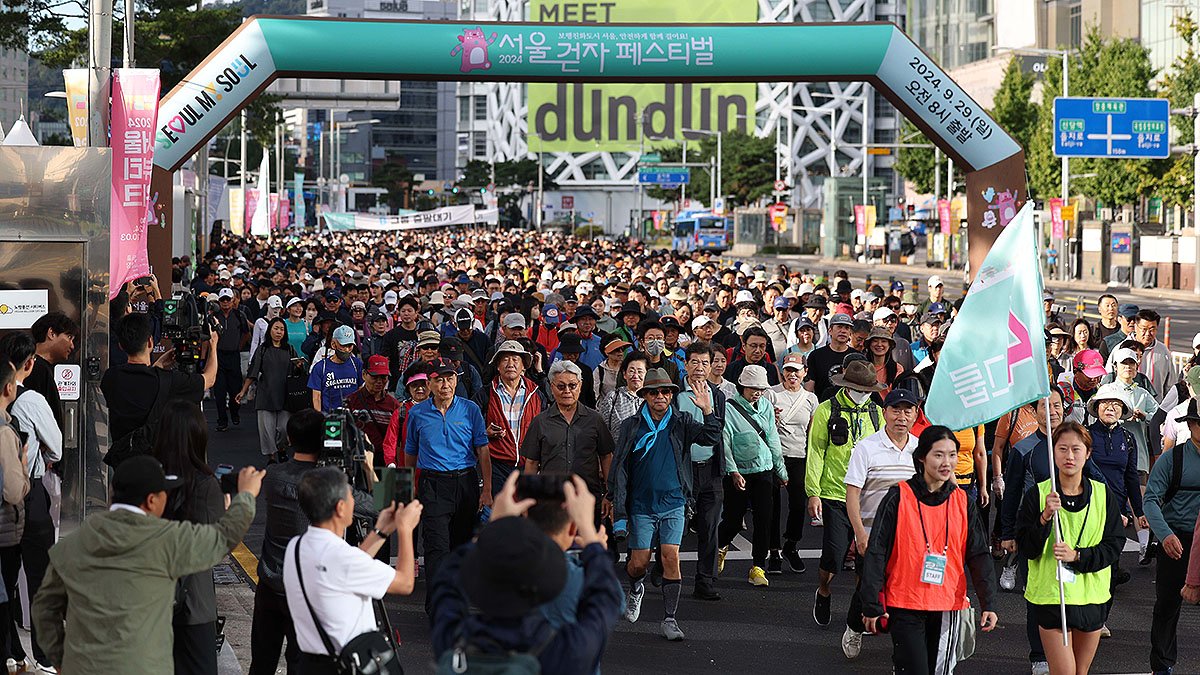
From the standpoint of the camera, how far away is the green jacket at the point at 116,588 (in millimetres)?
5414

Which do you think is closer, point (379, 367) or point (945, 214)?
point (379, 367)

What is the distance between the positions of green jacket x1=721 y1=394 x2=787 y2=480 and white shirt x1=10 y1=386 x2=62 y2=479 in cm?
425

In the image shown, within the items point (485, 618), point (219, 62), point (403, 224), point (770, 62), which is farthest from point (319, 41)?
point (403, 224)

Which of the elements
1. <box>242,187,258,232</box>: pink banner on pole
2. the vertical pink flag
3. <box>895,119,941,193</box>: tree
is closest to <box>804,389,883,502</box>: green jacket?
<box>242,187,258,232</box>: pink banner on pole

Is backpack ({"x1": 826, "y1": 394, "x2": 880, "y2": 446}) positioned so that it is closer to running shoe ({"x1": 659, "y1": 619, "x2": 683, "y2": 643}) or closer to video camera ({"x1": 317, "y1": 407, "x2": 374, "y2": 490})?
running shoe ({"x1": 659, "y1": 619, "x2": 683, "y2": 643})

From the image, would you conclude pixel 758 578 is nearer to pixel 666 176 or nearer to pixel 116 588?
pixel 116 588

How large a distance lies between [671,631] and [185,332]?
10.5 feet

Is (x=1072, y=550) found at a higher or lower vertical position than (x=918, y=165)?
lower

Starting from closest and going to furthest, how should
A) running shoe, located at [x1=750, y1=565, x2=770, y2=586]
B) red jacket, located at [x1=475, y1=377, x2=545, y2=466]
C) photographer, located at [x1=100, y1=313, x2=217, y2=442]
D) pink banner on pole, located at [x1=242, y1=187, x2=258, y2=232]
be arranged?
photographer, located at [x1=100, y1=313, x2=217, y2=442] < red jacket, located at [x1=475, y1=377, x2=545, y2=466] < running shoe, located at [x1=750, y1=565, x2=770, y2=586] < pink banner on pole, located at [x1=242, y1=187, x2=258, y2=232]

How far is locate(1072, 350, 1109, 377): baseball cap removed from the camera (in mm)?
12531

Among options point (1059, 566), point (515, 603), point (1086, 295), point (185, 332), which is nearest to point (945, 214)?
point (1086, 295)

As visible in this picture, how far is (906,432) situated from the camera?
829 centimetres

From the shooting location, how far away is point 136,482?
5438mm

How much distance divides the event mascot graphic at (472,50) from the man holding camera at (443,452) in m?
9.56
